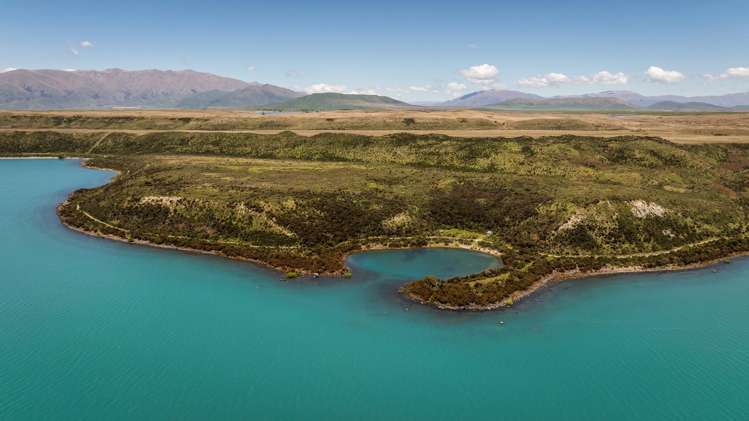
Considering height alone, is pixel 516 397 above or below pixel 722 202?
below

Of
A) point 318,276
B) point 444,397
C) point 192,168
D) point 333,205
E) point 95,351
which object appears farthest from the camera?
point 192,168

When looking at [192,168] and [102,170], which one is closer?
[192,168]

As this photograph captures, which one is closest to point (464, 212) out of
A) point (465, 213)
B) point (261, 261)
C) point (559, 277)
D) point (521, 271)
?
point (465, 213)

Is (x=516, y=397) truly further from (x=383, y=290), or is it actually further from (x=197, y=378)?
(x=197, y=378)

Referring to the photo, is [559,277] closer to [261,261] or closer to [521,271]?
[521,271]

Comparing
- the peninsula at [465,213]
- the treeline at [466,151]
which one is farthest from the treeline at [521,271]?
the treeline at [466,151]

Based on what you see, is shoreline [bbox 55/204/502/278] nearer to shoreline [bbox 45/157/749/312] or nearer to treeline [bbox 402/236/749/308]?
shoreline [bbox 45/157/749/312]

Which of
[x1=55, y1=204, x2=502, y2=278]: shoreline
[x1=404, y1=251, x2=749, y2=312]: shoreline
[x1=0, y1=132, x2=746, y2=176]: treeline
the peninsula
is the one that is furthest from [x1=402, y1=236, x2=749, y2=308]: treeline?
[x1=0, y1=132, x2=746, y2=176]: treeline

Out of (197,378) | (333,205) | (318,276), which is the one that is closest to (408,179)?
(333,205)

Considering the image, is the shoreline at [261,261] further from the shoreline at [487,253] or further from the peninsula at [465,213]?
the peninsula at [465,213]
